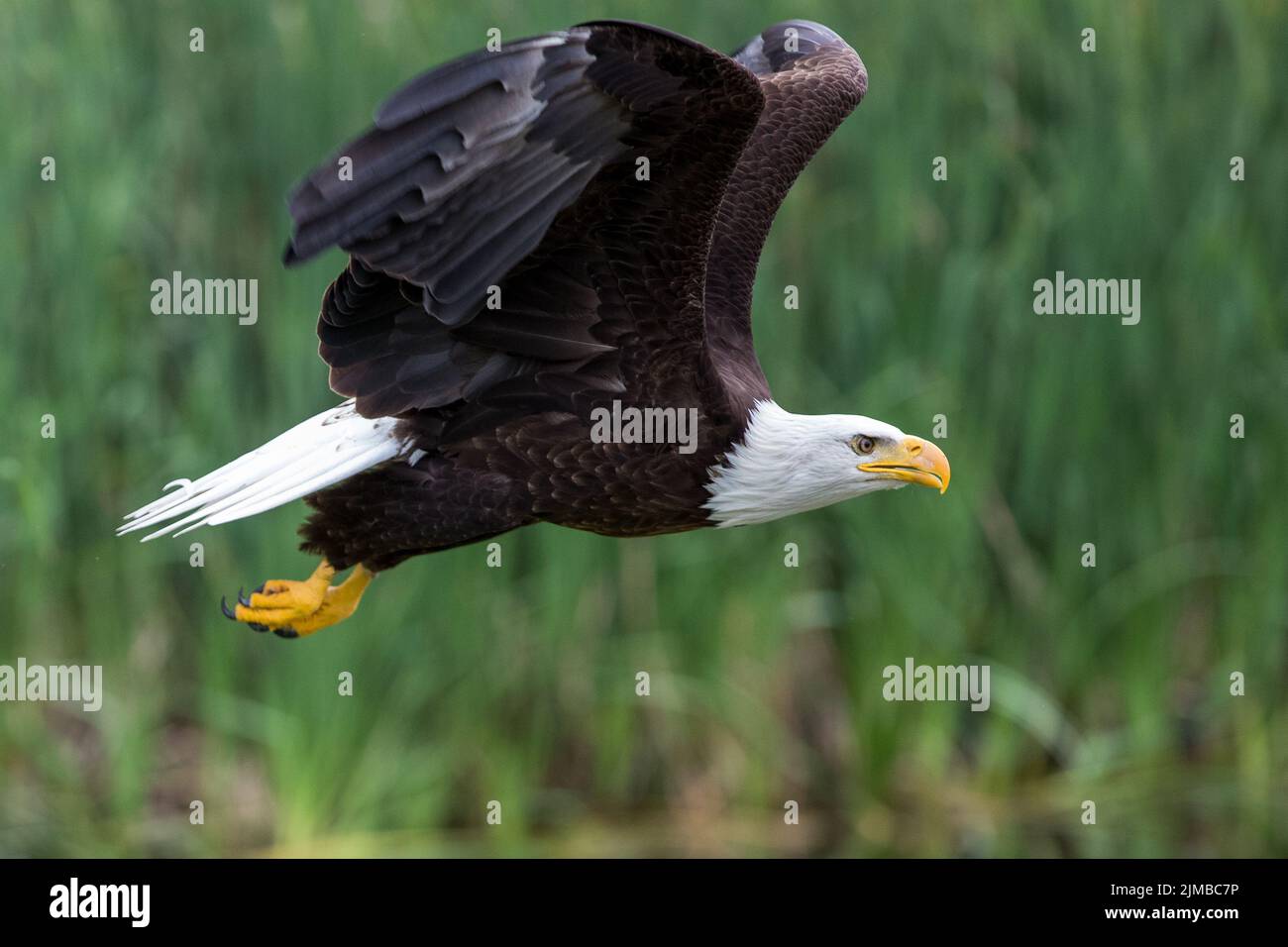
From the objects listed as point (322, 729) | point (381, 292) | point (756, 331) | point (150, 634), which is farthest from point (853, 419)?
point (150, 634)

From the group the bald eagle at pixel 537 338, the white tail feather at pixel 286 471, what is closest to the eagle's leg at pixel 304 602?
the bald eagle at pixel 537 338

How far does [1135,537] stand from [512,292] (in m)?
3.34

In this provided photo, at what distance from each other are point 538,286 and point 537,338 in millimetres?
116

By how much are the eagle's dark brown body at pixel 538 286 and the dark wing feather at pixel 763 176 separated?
0.01 metres

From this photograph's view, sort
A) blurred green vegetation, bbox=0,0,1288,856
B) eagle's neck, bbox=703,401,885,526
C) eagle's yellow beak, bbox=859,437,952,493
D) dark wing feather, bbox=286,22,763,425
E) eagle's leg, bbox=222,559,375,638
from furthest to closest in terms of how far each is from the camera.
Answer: blurred green vegetation, bbox=0,0,1288,856 → eagle's leg, bbox=222,559,375,638 → eagle's yellow beak, bbox=859,437,952,493 → eagle's neck, bbox=703,401,885,526 → dark wing feather, bbox=286,22,763,425

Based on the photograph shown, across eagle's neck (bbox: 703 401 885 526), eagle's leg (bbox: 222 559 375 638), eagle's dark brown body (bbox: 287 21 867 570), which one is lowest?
eagle's leg (bbox: 222 559 375 638)

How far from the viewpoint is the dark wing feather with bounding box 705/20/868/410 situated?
4.67 meters

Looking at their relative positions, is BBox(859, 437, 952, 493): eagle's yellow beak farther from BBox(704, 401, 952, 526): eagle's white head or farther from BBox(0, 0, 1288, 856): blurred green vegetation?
BBox(0, 0, 1288, 856): blurred green vegetation

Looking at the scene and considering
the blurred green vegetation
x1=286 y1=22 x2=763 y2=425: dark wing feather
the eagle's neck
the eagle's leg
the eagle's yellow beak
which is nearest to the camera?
x1=286 y1=22 x2=763 y2=425: dark wing feather

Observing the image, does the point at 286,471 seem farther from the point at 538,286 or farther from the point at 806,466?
the point at 806,466

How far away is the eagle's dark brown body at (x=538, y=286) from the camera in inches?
145

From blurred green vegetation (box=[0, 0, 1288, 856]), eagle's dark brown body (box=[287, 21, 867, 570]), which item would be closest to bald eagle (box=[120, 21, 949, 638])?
eagle's dark brown body (box=[287, 21, 867, 570])

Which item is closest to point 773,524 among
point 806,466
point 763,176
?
point 763,176

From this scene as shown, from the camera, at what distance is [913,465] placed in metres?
4.46
